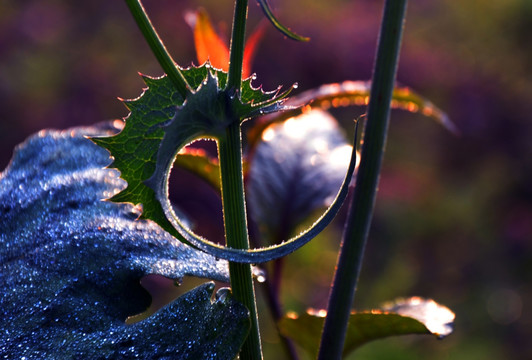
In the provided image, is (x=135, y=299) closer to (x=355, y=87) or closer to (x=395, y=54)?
(x=395, y=54)

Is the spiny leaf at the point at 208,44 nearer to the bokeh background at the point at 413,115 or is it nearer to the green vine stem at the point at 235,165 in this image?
the green vine stem at the point at 235,165

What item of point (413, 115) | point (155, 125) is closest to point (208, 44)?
point (155, 125)

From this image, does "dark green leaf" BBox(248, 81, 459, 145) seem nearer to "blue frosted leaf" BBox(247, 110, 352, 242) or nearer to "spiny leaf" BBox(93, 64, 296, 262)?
"blue frosted leaf" BBox(247, 110, 352, 242)

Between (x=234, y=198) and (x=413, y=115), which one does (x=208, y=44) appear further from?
(x=413, y=115)

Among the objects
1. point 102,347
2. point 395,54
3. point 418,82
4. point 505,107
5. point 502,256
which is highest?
point 418,82

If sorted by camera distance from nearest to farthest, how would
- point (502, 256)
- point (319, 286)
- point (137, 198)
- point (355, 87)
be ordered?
point (137, 198), point (355, 87), point (319, 286), point (502, 256)

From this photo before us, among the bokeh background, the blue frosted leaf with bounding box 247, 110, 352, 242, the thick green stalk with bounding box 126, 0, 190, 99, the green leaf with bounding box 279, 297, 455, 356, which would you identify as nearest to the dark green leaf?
the blue frosted leaf with bounding box 247, 110, 352, 242

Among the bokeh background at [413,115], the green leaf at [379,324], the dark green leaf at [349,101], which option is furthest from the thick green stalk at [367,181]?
the bokeh background at [413,115]

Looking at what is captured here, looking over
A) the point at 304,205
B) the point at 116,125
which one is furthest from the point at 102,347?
the point at 304,205
